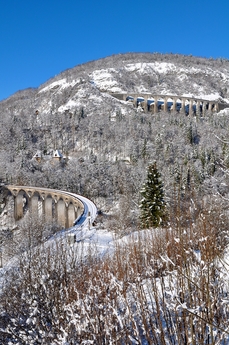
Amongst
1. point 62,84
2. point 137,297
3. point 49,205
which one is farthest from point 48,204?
point 62,84

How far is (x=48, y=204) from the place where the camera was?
48000mm

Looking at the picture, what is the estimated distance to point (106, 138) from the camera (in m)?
93.4

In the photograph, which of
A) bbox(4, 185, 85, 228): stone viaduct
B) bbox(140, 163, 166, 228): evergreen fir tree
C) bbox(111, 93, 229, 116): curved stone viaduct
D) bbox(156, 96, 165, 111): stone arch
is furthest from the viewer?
A: bbox(156, 96, 165, 111): stone arch

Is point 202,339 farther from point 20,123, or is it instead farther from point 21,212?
point 20,123

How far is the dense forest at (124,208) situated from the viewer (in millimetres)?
3605

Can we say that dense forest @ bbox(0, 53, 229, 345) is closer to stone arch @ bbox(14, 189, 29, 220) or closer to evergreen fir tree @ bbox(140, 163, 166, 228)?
evergreen fir tree @ bbox(140, 163, 166, 228)

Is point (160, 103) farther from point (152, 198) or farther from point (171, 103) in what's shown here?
point (152, 198)

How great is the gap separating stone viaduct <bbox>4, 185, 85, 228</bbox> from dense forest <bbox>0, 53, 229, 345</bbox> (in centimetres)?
671

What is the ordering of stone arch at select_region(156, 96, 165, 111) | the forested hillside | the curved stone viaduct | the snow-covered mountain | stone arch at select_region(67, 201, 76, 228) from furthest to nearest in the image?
stone arch at select_region(156, 96, 165, 111)
the curved stone viaduct
the snow-covered mountain
the forested hillside
stone arch at select_region(67, 201, 76, 228)

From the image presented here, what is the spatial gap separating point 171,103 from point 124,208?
120307 mm

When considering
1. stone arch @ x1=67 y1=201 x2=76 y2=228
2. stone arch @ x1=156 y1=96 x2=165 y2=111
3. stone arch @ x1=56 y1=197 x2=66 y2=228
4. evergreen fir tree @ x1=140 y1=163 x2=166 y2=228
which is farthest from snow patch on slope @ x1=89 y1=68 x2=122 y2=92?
evergreen fir tree @ x1=140 y1=163 x2=166 y2=228

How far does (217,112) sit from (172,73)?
51.0 metres

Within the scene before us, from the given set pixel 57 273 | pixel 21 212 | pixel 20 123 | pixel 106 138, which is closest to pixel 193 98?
pixel 106 138

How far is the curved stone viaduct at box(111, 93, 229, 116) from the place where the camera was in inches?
5344
